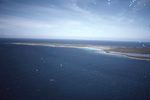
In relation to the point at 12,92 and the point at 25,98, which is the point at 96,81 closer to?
the point at 25,98

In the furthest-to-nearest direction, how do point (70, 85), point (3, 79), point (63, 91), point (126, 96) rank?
point (3, 79)
point (70, 85)
point (63, 91)
point (126, 96)

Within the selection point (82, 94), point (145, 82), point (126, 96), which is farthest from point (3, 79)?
point (145, 82)

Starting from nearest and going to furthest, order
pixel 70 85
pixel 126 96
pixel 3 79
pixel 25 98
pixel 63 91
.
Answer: pixel 25 98 < pixel 126 96 < pixel 63 91 < pixel 70 85 < pixel 3 79

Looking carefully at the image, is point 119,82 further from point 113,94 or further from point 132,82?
point 113,94

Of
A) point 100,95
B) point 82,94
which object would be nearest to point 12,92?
point 82,94

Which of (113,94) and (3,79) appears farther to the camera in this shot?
(3,79)

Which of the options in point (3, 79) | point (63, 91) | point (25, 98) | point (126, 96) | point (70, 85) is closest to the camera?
point (25, 98)

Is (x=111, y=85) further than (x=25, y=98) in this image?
Yes

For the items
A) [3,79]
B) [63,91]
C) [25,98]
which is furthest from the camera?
[3,79]
